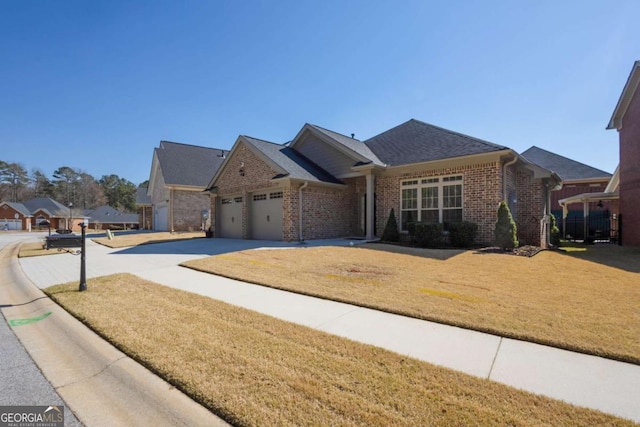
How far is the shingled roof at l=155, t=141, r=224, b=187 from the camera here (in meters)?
24.7

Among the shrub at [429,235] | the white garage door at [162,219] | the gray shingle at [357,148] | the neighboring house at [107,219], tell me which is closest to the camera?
the shrub at [429,235]

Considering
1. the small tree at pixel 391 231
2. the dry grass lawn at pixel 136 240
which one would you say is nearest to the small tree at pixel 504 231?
the small tree at pixel 391 231

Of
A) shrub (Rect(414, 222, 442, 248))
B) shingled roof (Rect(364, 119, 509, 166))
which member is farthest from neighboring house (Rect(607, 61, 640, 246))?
shrub (Rect(414, 222, 442, 248))

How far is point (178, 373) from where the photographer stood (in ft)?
9.27

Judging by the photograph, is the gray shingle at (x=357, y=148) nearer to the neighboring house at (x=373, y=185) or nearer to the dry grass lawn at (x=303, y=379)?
the neighboring house at (x=373, y=185)

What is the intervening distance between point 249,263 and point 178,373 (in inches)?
234

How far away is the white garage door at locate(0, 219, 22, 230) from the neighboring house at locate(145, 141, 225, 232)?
3686 centimetres

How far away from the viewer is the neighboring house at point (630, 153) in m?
13.3

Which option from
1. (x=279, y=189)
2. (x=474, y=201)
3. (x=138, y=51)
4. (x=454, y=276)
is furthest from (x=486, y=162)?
(x=138, y=51)

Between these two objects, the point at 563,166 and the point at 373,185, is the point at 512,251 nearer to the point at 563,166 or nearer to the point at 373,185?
the point at 373,185

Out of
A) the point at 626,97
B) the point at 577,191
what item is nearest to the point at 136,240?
the point at 626,97

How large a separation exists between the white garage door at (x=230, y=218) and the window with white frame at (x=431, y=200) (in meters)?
8.84

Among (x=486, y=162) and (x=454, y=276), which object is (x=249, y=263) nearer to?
(x=454, y=276)

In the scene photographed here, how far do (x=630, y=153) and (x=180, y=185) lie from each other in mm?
27738
